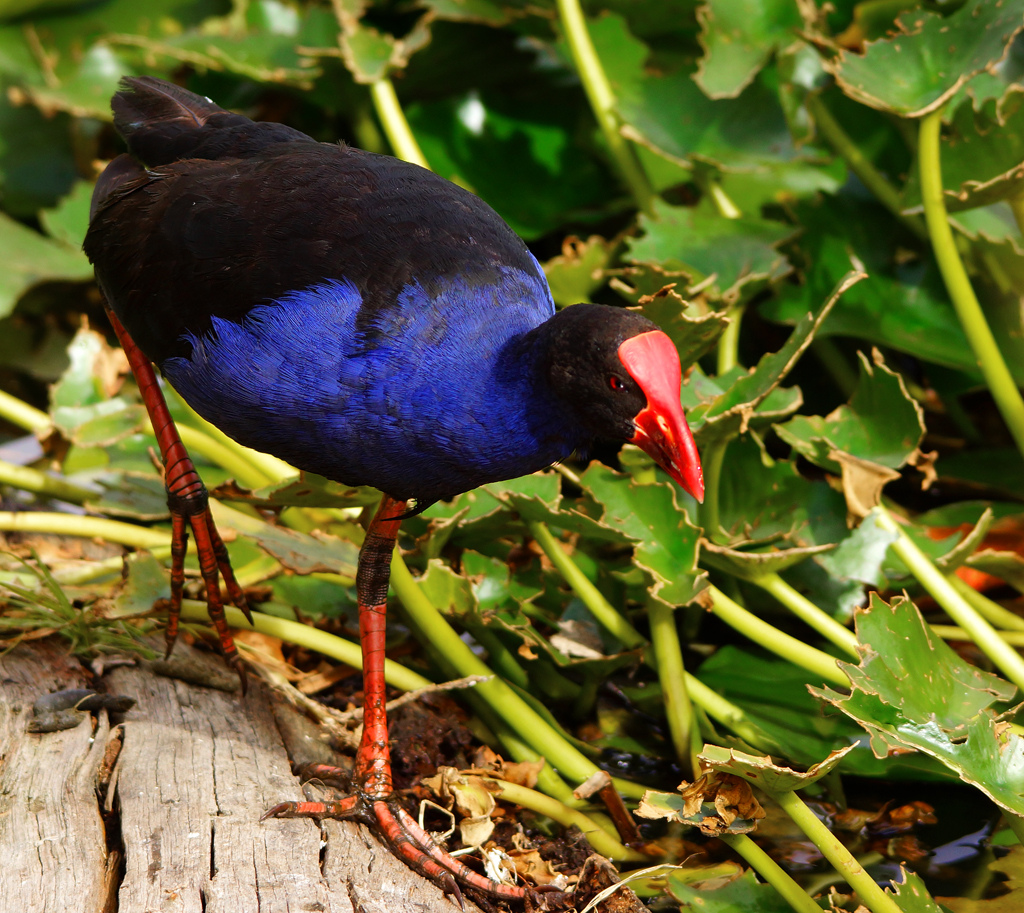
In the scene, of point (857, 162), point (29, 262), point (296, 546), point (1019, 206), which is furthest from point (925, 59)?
point (29, 262)

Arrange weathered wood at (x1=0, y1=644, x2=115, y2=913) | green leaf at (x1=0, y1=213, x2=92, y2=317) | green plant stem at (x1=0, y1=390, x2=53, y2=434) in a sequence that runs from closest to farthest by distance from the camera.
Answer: weathered wood at (x1=0, y1=644, x2=115, y2=913), green plant stem at (x1=0, y1=390, x2=53, y2=434), green leaf at (x1=0, y1=213, x2=92, y2=317)

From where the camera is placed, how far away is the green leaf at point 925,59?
2.02 meters

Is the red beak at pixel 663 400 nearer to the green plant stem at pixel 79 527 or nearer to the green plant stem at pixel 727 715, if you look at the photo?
the green plant stem at pixel 727 715

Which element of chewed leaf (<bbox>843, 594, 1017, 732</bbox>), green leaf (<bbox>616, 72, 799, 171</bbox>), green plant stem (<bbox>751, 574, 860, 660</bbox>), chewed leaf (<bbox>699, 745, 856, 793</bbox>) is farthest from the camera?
green leaf (<bbox>616, 72, 799, 171</bbox>)

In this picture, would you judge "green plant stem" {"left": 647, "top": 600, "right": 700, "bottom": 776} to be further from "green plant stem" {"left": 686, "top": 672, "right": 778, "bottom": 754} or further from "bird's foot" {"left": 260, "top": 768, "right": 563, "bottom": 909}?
"bird's foot" {"left": 260, "top": 768, "right": 563, "bottom": 909}

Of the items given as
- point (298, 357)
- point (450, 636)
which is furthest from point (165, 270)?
point (450, 636)

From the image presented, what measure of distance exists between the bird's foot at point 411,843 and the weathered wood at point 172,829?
2 cm

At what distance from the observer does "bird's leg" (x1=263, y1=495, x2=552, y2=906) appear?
1596 mm

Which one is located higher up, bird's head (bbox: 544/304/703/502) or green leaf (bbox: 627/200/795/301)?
bird's head (bbox: 544/304/703/502)

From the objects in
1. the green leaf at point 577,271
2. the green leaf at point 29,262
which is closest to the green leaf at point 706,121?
the green leaf at point 577,271

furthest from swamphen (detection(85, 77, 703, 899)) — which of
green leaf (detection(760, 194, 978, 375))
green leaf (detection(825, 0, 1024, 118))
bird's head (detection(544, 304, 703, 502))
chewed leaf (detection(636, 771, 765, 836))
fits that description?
green leaf (detection(760, 194, 978, 375))

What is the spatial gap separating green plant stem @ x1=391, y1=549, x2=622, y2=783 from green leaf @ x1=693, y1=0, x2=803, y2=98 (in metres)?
1.44

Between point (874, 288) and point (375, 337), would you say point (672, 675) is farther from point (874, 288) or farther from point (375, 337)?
point (874, 288)

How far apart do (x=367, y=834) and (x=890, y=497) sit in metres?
1.71
